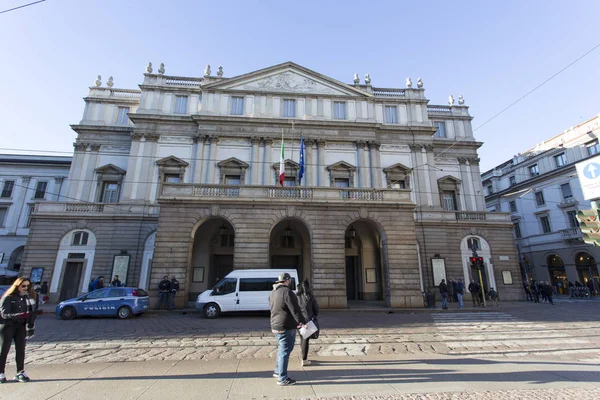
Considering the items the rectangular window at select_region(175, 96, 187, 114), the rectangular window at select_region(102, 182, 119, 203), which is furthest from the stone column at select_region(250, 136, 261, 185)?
the rectangular window at select_region(102, 182, 119, 203)

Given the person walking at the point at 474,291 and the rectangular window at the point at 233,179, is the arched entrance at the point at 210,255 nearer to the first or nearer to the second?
the rectangular window at the point at 233,179

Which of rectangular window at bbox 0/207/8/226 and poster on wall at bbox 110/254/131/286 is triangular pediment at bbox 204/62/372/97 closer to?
poster on wall at bbox 110/254/131/286

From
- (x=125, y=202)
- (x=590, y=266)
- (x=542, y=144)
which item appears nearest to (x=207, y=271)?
(x=125, y=202)

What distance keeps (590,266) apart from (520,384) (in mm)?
35875

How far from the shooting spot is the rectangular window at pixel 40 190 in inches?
1307

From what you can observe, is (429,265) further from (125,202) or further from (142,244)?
(125,202)

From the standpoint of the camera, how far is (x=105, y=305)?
46.3 ft

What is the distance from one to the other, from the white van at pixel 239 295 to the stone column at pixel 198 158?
11610 millimetres

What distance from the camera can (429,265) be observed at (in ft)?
76.9

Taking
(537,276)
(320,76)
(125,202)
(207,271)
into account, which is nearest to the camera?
(207,271)

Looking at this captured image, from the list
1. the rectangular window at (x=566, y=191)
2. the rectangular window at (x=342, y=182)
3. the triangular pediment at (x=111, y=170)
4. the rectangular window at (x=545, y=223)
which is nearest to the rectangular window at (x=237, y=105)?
the rectangular window at (x=342, y=182)

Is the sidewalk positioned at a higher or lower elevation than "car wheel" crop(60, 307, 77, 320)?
lower

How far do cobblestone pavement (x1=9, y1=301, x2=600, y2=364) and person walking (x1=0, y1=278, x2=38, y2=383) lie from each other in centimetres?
147

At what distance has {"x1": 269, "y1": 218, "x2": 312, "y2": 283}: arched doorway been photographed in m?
21.6
